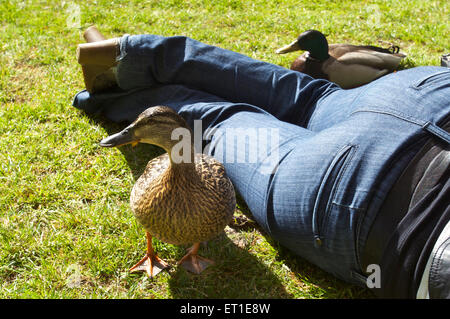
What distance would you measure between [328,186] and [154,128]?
0.79m

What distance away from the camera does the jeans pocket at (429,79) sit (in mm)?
2047

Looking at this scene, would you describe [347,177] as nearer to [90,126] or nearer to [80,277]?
[80,277]

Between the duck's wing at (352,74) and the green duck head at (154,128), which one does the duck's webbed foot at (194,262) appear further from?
the duck's wing at (352,74)

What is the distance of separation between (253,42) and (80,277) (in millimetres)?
3123

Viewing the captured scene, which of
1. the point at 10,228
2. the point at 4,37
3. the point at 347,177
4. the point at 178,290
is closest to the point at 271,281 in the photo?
the point at 178,290

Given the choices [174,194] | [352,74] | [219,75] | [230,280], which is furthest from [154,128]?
[352,74]

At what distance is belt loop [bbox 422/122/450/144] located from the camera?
68.7 inches

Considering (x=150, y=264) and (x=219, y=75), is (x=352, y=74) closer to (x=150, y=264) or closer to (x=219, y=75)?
(x=219, y=75)

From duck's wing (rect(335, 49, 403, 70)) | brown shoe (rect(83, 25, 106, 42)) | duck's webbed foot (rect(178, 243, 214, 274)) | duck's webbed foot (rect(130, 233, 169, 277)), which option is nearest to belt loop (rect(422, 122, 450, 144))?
duck's webbed foot (rect(178, 243, 214, 274))

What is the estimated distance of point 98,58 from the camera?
2.81m

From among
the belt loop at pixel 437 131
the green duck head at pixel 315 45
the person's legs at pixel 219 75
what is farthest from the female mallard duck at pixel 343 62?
the belt loop at pixel 437 131

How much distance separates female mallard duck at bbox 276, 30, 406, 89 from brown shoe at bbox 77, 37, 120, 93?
171 centimetres

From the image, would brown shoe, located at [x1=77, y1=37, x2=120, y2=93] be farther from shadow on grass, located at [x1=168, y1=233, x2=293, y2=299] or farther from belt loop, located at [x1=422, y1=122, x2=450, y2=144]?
belt loop, located at [x1=422, y1=122, x2=450, y2=144]

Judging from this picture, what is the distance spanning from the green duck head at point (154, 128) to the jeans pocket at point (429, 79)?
1.13 m
